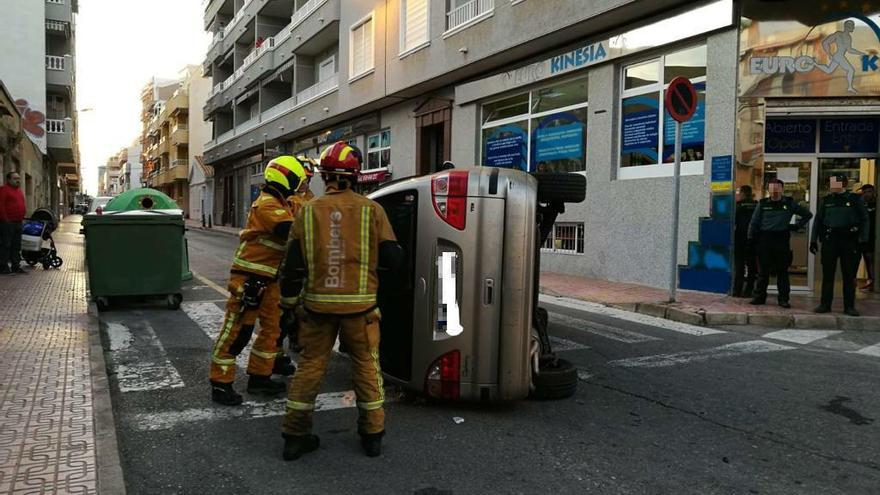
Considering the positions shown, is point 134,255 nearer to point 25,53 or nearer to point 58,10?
point 25,53

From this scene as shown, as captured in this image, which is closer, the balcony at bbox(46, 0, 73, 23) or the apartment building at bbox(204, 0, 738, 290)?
the apartment building at bbox(204, 0, 738, 290)

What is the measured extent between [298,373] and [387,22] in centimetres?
1793

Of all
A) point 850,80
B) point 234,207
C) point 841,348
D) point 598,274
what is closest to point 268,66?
point 234,207

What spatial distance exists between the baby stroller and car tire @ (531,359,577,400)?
12267 mm

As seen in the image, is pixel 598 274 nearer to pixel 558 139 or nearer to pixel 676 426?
pixel 558 139

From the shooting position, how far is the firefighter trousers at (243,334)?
15.3 ft

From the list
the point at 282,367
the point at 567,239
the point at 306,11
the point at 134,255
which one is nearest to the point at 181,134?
the point at 306,11

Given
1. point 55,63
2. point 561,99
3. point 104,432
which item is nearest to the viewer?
point 104,432

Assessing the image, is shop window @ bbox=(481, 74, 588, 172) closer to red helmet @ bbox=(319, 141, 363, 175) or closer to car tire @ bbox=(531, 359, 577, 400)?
car tire @ bbox=(531, 359, 577, 400)

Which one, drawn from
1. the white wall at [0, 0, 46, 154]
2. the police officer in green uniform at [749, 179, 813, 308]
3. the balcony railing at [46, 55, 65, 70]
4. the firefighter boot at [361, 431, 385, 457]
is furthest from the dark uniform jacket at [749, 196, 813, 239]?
the balcony railing at [46, 55, 65, 70]

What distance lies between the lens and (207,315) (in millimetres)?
8461

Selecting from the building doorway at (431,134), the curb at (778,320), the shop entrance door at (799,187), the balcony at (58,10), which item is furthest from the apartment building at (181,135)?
the curb at (778,320)

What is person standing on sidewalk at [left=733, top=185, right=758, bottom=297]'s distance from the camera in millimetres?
9750

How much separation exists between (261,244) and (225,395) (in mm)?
1086
